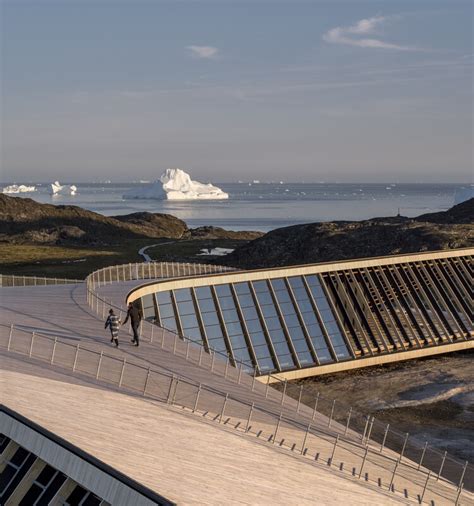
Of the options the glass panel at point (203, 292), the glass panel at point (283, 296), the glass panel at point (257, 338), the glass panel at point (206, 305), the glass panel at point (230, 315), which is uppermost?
the glass panel at point (283, 296)

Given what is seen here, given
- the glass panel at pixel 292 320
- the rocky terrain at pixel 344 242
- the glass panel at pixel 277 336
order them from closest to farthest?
the glass panel at pixel 277 336 < the glass panel at pixel 292 320 < the rocky terrain at pixel 344 242

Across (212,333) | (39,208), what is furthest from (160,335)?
(39,208)

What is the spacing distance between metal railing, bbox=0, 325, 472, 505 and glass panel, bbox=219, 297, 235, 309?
12951 millimetres

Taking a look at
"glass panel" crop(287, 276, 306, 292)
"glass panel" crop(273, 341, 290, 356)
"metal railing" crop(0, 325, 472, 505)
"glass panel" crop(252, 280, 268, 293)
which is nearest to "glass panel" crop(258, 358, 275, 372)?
"glass panel" crop(273, 341, 290, 356)

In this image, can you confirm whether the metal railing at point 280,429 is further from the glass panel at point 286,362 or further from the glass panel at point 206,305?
the glass panel at point 206,305

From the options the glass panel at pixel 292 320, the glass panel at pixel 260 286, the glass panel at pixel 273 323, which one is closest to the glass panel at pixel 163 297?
the glass panel at pixel 260 286

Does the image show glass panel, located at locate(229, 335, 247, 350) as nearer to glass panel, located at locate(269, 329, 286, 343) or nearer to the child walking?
glass panel, located at locate(269, 329, 286, 343)

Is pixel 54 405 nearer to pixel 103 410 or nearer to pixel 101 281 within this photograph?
pixel 103 410

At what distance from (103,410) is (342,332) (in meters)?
24.6

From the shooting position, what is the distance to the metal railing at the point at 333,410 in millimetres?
26469

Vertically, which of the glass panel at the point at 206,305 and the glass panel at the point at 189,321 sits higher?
the glass panel at the point at 206,305

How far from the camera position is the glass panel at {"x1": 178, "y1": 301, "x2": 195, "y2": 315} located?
4050 centimetres

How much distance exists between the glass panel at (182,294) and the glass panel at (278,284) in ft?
18.5

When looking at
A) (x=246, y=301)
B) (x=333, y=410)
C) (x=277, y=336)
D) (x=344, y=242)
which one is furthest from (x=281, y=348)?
(x=344, y=242)
